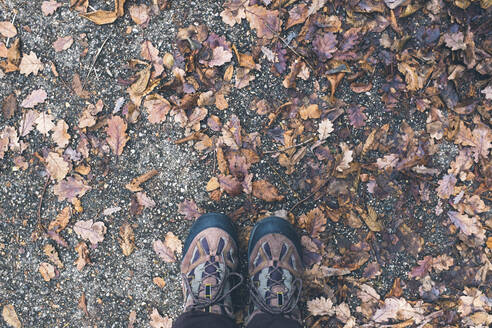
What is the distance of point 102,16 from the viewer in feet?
8.03

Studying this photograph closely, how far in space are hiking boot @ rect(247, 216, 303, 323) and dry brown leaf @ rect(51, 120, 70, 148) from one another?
1550 millimetres

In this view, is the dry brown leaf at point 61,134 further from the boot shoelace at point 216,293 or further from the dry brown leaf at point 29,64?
the boot shoelace at point 216,293

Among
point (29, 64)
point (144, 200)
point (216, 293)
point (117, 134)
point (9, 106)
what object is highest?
point (29, 64)

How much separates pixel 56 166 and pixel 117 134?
0.52 meters

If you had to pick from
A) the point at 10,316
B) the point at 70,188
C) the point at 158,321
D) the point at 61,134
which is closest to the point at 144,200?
the point at 70,188

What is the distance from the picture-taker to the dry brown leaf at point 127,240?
2461mm

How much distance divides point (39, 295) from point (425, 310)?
2.86 meters

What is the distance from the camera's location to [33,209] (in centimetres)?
249

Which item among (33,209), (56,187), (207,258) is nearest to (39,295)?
(33,209)

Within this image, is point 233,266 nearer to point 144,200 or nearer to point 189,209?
point 189,209

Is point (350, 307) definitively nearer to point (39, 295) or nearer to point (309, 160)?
point (309, 160)

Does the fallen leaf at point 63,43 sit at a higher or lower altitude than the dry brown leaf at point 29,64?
higher

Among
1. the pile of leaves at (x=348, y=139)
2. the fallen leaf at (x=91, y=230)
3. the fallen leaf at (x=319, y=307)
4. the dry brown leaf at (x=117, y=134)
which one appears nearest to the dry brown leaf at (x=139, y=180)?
the pile of leaves at (x=348, y=139)

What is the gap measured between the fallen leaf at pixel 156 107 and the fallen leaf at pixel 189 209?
2.09ft
